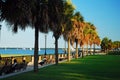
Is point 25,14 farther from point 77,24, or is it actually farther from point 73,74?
point 77,24

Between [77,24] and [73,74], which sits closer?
[73,74]

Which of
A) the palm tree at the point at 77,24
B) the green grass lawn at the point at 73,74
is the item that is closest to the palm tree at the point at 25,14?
the green grass lawn at the point at 73,74

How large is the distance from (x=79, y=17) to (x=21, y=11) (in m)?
45.5

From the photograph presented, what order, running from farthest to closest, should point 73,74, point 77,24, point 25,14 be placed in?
point 77,24, point 73,74, point 25,14

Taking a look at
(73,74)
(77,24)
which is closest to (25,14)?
(73,74)

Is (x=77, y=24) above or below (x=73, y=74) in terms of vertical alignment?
above

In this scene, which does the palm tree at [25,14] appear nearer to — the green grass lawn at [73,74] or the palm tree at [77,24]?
the green grass lawn at [73,74]

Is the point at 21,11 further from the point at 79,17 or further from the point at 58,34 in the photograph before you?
the point at 79,17

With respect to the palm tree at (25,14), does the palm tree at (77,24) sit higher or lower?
higher

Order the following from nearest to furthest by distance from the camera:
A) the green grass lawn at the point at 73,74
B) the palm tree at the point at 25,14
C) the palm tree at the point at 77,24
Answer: the palm tree at the point at 25,14, the green grass lawn at the point at 73,74, the palm tree at the point at 77,24

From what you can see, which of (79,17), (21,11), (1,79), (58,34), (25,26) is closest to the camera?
(21,11)

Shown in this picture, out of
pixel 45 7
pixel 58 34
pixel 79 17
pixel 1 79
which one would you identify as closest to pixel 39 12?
pixel 45 7

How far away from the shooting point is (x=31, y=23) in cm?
2959

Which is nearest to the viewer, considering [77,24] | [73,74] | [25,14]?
[25,14]
